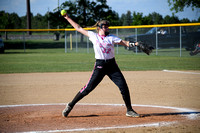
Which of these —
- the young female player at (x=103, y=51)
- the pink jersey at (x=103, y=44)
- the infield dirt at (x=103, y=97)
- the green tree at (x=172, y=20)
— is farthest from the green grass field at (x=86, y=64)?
the green tree at (x=172, y=20)

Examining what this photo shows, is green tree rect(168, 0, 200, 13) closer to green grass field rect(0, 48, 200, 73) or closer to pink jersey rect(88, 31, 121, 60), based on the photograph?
green grass field rect(0, 48, 200, 73)

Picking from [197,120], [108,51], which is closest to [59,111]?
[108,51]

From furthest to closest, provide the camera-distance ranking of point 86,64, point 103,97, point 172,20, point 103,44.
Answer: point 172,20 < point 86,64 < point 103,97 < point 103,44

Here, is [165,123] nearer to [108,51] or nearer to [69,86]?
[108,51]

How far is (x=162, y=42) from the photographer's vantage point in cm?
2336

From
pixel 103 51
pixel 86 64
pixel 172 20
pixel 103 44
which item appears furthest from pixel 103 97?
pixel 172 20

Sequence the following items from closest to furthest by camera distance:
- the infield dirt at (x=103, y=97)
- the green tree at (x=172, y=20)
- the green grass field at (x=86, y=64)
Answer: the infield dirt at (x=103, y=97) < the green grass field at (x=86, y=64) < the green tree at (x=172, y=20)

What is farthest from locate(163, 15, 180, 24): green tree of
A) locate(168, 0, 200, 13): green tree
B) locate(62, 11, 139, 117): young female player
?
locate(62, 11, 139, 117): young female player

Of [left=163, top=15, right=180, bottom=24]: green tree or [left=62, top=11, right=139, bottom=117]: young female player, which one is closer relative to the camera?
[left=62, top=11, right=139, bottom=117]: young female player

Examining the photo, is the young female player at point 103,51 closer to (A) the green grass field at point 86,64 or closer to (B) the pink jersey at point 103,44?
(B) the pink jersey at point 103,44

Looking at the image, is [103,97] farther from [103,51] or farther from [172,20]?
[172,20]

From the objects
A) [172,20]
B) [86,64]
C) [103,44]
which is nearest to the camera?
[103,44]

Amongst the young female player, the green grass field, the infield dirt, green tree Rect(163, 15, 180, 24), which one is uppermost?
green tree Rect(163, 15, 180, 24)

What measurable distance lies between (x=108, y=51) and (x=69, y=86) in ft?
14.6
